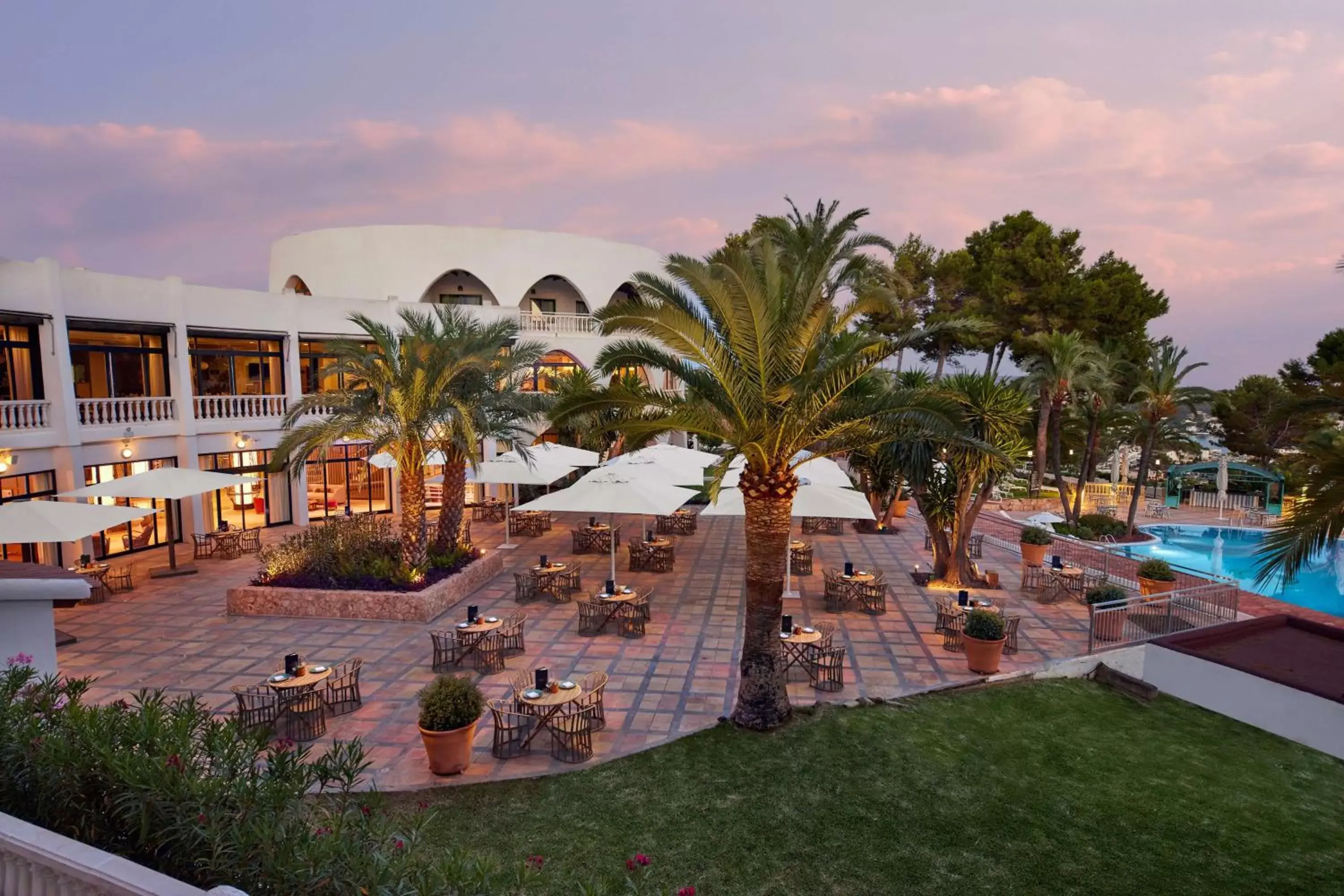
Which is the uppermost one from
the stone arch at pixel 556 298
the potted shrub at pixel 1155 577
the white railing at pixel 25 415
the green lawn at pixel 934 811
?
the stone arch at pixel 556 298

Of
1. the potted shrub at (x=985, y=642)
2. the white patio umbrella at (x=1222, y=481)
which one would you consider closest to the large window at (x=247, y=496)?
the potted shrub at (x=985, y=642)

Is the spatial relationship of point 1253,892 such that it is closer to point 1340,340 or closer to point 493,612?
point 493,612

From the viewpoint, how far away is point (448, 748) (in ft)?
24.4

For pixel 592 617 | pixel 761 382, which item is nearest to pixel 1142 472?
pixel 592 617

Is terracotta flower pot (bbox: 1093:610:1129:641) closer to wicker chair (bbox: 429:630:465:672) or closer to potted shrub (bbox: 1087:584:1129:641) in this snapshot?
potted shrub (bbox: 1087:584:1129:641)

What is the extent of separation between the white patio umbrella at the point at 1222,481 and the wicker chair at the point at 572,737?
89.5ft

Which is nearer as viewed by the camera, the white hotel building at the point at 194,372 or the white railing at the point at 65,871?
the white railing at the point at 65,871

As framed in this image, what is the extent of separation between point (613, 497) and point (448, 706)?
630cm

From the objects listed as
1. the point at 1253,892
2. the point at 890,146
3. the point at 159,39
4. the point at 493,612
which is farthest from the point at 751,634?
the point at 890,146

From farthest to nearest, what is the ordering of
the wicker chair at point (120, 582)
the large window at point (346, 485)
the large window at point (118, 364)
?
1. the large window at point (346, 485)
2. the large window at point (118, 364)
3. the wicker chair at point (120, 582)

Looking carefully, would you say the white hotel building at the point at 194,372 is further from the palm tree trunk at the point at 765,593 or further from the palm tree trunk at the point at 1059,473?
the palm tree trunk at the point at 1059,473

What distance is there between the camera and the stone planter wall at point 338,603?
41.9 feet

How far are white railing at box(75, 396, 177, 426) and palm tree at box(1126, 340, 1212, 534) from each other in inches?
1094

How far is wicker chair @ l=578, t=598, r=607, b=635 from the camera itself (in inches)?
475
